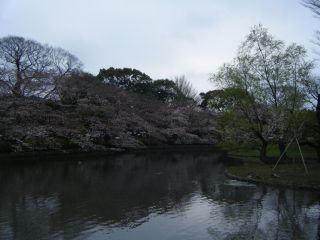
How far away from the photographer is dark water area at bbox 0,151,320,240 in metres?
13.1

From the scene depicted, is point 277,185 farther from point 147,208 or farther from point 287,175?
point 147,208

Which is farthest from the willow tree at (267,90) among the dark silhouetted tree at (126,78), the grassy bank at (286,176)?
Result: the dark silhouetted tree at (126,78)

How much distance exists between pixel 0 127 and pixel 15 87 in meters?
4.90

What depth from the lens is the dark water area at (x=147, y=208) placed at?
13062 millimetres

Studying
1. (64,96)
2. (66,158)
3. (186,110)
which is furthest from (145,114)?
(66,158)

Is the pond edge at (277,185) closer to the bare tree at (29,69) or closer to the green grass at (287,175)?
the green grass at (287,175)

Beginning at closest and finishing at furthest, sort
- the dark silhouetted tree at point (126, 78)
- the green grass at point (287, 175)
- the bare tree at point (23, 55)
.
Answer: the green grass at point (287, 175)
the bare tree at point (23, 55)
the dark silhouetted tree at point (126, 78)

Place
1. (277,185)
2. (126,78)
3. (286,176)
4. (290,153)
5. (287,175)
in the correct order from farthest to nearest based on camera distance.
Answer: (126,78)
(290,153)
(287,175)
(286,176)
(277,185)

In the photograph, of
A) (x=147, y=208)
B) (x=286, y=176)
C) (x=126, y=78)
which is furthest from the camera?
(x=126, y=78)

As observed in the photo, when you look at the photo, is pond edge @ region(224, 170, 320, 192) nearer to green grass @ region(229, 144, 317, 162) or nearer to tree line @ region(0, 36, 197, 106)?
green grass @ region(229, 144, 317, 162)

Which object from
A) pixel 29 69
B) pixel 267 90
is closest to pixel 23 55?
pixel 29 69

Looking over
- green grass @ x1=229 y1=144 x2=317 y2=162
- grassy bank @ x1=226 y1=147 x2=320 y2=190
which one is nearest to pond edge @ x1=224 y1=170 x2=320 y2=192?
grassy bank @ x1=226 y1=147 x2=320 y2=190

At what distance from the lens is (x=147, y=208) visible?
16.9 metres

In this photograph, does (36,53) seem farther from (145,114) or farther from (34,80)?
(145,114)
